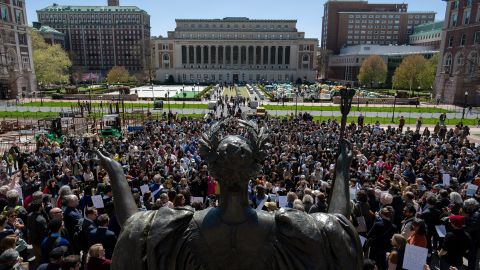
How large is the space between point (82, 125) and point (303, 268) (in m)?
31.5

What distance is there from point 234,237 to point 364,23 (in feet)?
509

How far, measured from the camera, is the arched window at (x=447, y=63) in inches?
2517

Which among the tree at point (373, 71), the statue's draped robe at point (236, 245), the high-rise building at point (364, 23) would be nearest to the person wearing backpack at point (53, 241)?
the statue's draped robe at point (236, 245)

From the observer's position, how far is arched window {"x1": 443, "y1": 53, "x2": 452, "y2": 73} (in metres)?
63.9

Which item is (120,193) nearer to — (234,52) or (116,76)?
(116,76)

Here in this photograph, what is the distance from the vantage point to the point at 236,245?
2189 mm

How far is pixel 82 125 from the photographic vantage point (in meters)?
30.4

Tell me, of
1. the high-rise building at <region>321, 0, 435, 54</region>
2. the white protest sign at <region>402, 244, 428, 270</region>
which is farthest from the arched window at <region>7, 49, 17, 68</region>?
the high-rise building at <region>321, 0, 435, 54</region>

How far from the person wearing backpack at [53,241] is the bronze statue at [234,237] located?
401 cm

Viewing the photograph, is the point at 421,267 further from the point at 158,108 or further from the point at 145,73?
the point at 145,73

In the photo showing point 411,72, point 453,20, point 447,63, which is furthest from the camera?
point 411,72

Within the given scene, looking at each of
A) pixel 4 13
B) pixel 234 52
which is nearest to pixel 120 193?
pixel 4 13

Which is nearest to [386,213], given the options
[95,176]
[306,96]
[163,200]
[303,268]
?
[163,200]

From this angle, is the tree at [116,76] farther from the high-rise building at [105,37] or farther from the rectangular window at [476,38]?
the rectangular window at [476,38]
